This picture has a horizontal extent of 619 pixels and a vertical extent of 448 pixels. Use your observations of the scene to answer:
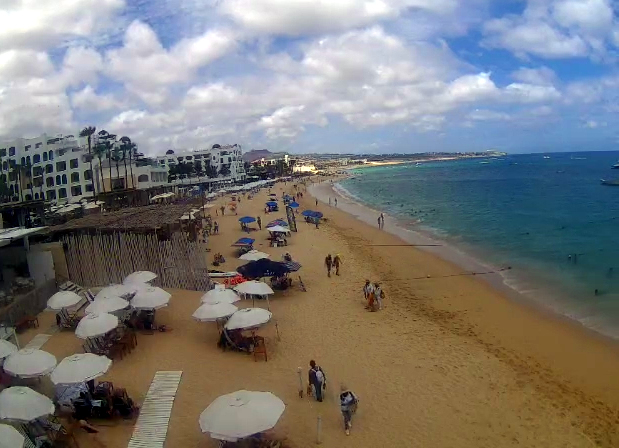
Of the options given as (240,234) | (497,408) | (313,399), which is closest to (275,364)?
(313,399)

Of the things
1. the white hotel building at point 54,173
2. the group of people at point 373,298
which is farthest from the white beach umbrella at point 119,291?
the white hotel building at point 54,173

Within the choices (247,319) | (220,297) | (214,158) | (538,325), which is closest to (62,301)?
(220,297)

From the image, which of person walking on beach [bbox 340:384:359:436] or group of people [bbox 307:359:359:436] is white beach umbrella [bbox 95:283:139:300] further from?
person walking on beach [bbox 340:384:359:436]

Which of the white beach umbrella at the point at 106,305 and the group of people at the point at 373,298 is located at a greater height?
the white beach umbrella at the point at 106,305

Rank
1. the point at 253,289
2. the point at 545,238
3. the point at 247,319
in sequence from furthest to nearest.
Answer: the point at 545,238, the point at 253,289, the point at 247,319

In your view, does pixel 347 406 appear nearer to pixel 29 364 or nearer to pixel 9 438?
pixel 9 438

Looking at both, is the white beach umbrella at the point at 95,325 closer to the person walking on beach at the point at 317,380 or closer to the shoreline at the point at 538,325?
the person walking on beach at the point at 317,380
